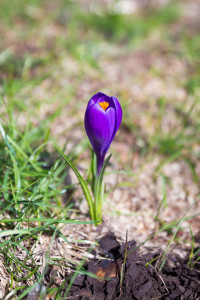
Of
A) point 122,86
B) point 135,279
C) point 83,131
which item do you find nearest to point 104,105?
point 135,279

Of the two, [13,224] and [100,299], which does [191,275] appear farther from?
[13,224]

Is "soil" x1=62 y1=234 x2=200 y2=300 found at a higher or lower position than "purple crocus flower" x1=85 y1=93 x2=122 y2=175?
lower

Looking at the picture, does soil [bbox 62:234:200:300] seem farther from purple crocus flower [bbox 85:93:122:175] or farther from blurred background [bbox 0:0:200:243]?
purple crocus flower [bbox 85:93:122:175]

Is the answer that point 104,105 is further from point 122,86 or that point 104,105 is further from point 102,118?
point 122,86

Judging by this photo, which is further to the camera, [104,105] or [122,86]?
[122,86]

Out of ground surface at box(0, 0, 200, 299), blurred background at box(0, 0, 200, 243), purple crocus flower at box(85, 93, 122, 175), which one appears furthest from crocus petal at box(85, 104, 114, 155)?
blurred background at box(0, 0, 200, 243)
